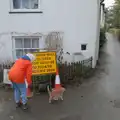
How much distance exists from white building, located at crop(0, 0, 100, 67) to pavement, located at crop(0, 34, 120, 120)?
2164 millimetres

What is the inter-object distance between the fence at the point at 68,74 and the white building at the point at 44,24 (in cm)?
90

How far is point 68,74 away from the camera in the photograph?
10766 millimetres

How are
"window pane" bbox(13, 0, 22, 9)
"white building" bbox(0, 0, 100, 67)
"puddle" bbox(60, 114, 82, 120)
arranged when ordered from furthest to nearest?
"window pane" bbox(13, 0, 22, 9) < "white building" bbox(0, 0, 100, 67) < "puddle" bbox(60, 114, 82, 120)

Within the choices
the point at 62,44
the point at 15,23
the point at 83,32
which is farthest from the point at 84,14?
the point at 15,23

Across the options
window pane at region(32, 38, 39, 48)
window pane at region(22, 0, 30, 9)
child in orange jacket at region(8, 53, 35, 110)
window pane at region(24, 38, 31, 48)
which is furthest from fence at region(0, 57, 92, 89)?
window pane at region(22, 0, 30, 9)

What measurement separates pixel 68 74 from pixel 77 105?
243 cm

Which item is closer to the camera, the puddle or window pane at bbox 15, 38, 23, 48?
the puddle

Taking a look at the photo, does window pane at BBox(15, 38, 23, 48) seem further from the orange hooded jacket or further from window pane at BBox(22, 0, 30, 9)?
the orange hooded jacket

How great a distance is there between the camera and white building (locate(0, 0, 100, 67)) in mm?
11594

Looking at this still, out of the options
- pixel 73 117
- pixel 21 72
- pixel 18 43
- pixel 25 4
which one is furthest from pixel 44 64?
pixel 25 4

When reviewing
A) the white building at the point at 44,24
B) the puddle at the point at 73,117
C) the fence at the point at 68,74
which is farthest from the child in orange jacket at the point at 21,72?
the white building at the point at 44,24

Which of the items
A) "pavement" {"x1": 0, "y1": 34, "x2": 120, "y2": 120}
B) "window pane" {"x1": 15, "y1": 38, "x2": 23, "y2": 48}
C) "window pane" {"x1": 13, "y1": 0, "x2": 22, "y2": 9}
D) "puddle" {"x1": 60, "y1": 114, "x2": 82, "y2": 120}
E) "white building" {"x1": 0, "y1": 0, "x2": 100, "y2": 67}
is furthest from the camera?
"window pane" {"x1": 15, "y1": 38, "x2": 23, "y2": 48}

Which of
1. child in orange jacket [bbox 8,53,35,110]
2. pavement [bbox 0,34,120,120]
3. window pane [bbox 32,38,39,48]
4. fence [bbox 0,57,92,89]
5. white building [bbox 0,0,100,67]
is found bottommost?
pavement [bbox 0,34,120,120]

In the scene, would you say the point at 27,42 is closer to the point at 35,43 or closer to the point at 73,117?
the point at 35,43
